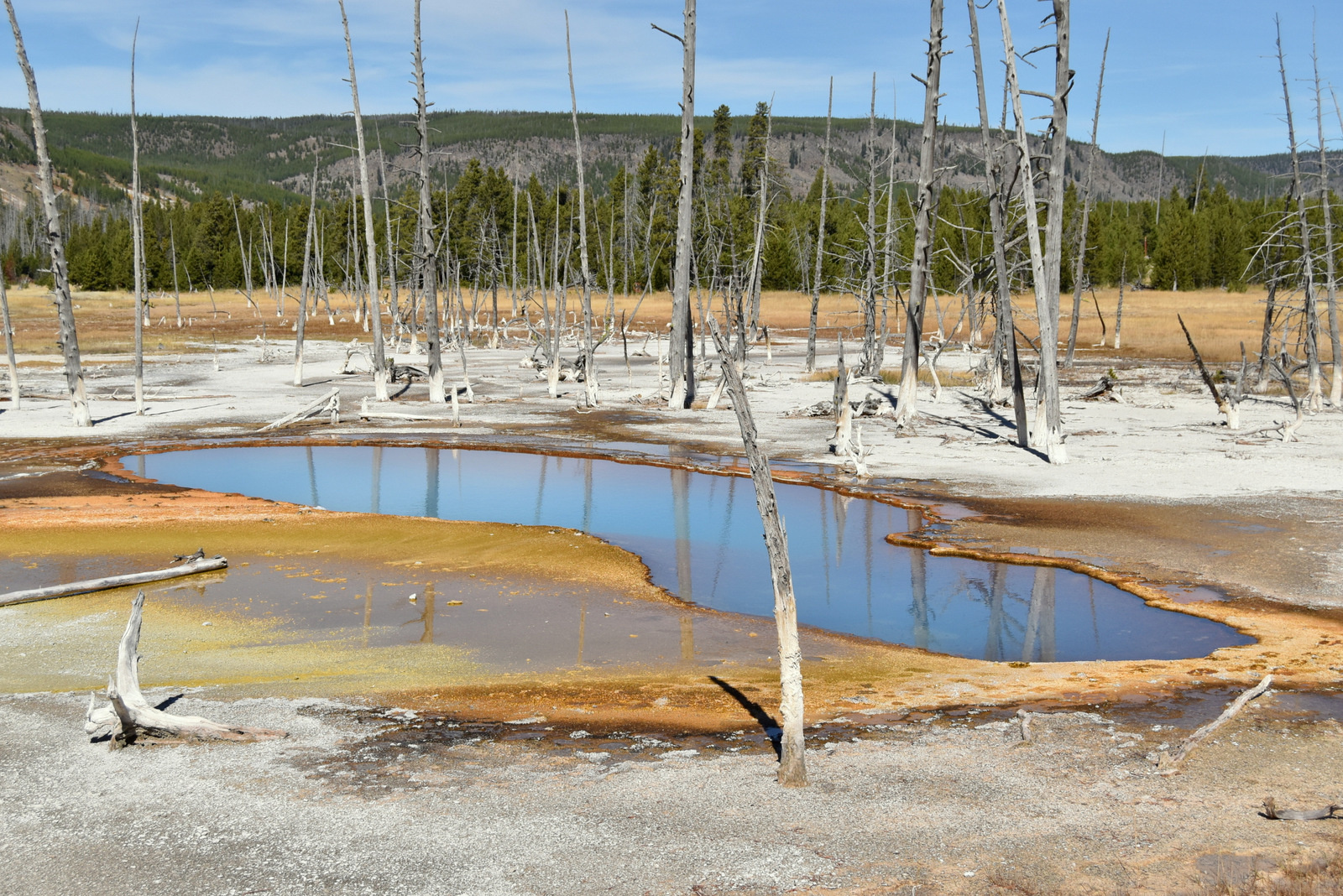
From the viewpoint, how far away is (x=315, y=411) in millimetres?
26078

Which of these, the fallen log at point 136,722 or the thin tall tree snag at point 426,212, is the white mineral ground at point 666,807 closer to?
the fallen log at point 136,722

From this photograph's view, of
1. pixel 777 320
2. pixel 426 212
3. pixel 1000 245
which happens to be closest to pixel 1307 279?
pixel 1000 245

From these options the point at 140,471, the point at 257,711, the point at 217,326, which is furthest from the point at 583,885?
the point at 217,326

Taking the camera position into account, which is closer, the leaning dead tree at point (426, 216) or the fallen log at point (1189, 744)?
the fallen log at point (1189, 744)

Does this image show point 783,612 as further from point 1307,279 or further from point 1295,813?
point 1307,279

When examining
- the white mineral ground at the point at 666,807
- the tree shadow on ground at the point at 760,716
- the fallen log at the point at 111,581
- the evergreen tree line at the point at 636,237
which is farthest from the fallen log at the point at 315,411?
the evergreen tree line at the point at 636,237

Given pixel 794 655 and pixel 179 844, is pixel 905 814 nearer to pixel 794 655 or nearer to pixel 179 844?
pixel 794 655

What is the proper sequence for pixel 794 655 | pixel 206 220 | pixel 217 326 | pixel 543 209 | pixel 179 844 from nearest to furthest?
1. pixel 179 844
2. pixel 794 655
3. pixel 217 326
4. pixel 543 209
5. pixel 206 220

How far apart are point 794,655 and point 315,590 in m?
7.33

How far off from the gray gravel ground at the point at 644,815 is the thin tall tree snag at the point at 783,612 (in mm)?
188

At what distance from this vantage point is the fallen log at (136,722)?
7.39 meters

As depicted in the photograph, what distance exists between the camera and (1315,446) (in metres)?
20.2

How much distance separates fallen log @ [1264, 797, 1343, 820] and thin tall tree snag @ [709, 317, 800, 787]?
260 cm

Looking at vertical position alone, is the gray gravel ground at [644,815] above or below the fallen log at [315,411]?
below
